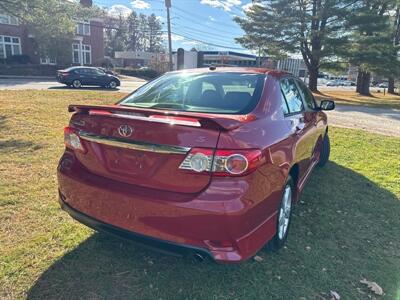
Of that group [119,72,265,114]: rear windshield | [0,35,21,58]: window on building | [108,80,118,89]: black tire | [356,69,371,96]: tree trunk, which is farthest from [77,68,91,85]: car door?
[356,69,371,96]: tree trunk

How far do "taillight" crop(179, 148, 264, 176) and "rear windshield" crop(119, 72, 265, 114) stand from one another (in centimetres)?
65

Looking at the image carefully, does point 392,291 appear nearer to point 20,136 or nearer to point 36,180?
point 36,180

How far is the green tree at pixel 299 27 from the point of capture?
80.4 ft

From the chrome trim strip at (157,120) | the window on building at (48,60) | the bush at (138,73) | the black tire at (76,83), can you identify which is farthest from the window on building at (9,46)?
the chrome trim strip at (157,120)

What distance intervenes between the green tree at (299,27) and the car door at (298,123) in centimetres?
2304

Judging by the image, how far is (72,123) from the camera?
2842 mm

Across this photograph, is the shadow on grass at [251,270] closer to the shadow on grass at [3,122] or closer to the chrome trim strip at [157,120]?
the chrome trim strip at [157,120]

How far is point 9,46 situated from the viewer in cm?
4038

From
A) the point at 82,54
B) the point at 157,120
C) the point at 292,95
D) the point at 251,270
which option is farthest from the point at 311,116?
the point at 82,54

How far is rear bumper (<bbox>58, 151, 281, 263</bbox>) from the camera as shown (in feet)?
7.29

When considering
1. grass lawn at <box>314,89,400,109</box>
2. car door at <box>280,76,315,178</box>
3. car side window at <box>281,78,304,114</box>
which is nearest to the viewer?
car door at <box>280,76,315,178</box>

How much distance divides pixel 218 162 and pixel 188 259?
38.6 inches

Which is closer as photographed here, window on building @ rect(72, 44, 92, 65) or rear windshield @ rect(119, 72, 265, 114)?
rear windshield @ rect(119, 72, 265, 114)

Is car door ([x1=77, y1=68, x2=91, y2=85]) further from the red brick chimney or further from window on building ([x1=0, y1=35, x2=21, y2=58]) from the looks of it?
the red brick chimney
